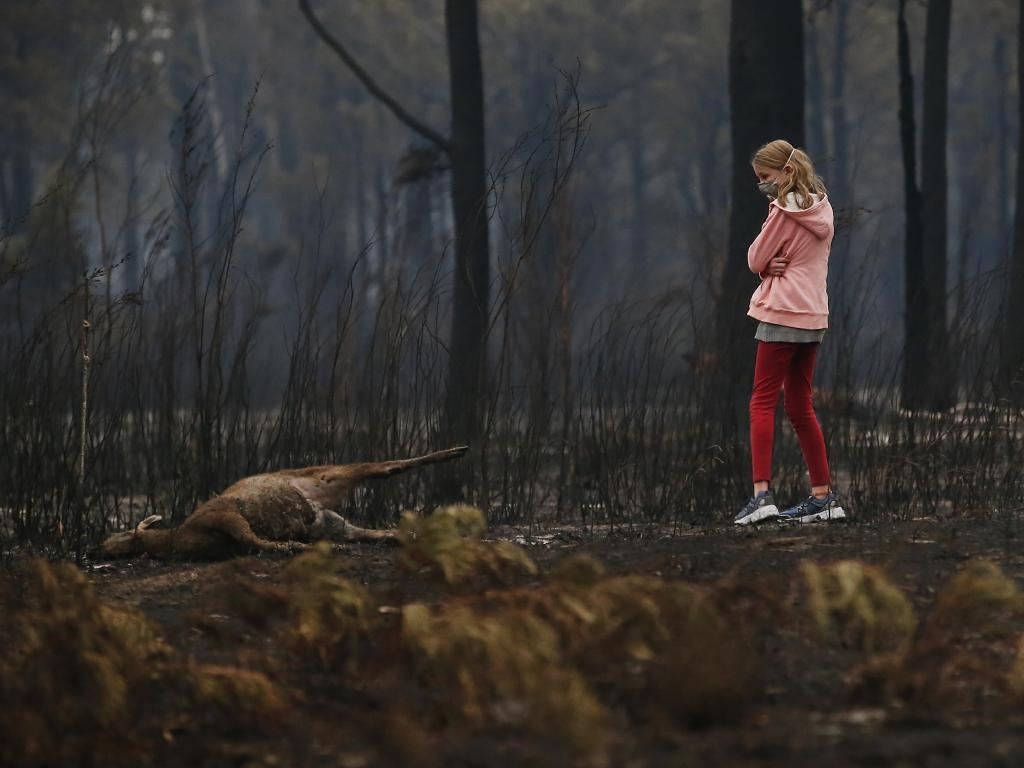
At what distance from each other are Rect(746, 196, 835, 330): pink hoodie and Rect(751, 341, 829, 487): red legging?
0.41ft

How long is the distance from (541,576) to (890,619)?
1123 mm

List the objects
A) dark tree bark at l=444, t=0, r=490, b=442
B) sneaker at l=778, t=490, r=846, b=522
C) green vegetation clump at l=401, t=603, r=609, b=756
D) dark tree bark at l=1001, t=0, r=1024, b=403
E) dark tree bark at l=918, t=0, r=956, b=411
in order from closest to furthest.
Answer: green vegetation clump at l=401, t=603, r=609, b=756
sneaker at l=778, t=490, r=846, b=522
dark tree bark at l=1001, t=0, r=1024, b=403
dark tree bark at l=444, t=0, r=490, b=442
dark tree bark at l=918, t=0, r=956, b=411

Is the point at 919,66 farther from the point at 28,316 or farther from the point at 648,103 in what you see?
the point at 28,316

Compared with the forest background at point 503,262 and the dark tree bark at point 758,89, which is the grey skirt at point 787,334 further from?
the dark tree bark at point 758,89

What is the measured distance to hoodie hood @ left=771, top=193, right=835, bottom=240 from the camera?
16.6ft

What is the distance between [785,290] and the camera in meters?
5.06

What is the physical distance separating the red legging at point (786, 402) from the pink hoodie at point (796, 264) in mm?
124

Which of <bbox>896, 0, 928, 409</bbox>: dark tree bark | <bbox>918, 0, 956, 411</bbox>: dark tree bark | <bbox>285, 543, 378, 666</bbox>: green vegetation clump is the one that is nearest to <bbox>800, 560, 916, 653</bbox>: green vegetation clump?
<bbox>285, 543, 378, 666</bbox>: green vegetation clump

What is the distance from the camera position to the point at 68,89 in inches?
930

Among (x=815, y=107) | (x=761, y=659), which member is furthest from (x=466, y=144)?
(x=815, y=107)

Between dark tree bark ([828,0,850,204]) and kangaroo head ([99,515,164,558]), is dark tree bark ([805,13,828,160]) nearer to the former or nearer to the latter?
dark tree bark ([828,0,850,204])

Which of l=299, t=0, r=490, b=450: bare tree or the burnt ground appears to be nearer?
the burnt ground

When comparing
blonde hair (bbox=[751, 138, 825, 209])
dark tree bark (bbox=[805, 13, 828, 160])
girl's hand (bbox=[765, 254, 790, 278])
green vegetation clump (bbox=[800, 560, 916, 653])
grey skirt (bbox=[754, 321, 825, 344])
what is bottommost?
green vegetation clump (bbox=[800, 560, 916, 653])

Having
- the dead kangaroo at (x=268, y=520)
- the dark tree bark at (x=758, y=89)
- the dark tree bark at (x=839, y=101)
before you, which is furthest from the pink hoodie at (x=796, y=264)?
the dark tree bark at (x=839, y=101)
